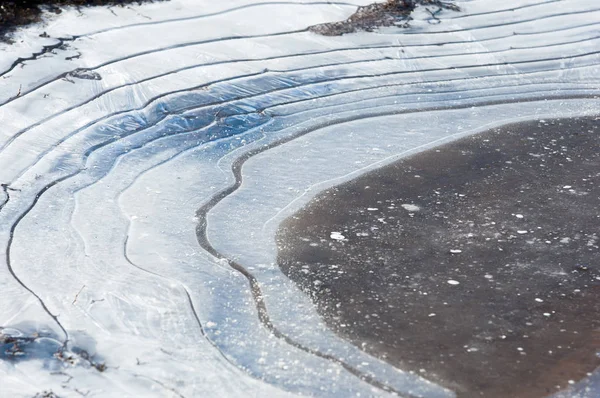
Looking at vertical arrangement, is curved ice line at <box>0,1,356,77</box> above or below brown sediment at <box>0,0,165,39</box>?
below

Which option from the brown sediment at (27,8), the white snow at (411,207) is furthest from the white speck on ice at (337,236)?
the brown sediment at (27,8)

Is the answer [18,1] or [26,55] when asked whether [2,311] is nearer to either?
[26,55]

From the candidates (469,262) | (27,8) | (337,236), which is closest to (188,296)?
(337,236)

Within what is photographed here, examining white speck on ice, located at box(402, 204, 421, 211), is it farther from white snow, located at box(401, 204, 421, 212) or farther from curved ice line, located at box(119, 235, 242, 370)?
curved ice line, located at box(119, 235, 242, 370)

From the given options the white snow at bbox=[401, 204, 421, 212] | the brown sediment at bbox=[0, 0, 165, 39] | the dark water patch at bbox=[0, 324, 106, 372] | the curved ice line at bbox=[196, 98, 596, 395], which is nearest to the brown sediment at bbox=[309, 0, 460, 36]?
the curved ice line at bbox=[196, 98, 596, 395]

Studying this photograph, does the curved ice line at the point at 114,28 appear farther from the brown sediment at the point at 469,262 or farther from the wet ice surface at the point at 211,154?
the brown sediment at the point at 469,262

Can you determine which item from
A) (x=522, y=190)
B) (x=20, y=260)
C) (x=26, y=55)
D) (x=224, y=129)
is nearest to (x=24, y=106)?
(x=26, y=55)
